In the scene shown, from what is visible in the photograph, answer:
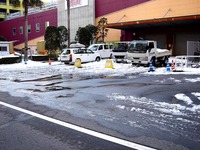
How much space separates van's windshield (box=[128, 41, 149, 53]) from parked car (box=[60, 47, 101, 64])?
19.9 feet

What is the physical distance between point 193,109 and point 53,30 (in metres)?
31.4

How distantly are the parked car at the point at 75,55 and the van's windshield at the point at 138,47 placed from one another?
6.05 metres

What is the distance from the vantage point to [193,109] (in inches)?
293

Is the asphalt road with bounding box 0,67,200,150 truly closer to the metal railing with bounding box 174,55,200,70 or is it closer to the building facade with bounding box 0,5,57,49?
the metal railing with bounding box 174,55,200,70

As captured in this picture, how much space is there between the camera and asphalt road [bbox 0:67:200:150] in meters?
5.15

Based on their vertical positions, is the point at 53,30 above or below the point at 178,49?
above

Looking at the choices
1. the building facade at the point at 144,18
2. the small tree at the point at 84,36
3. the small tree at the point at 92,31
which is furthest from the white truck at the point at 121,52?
the small tree at the point at 92,31

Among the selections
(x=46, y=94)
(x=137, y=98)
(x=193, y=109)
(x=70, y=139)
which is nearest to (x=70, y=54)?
(x=46, y=94)

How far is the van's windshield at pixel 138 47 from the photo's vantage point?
2178 cm

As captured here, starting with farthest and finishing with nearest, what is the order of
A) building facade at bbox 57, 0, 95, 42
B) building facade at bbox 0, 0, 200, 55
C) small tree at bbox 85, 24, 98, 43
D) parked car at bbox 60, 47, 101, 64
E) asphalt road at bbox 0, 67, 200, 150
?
1. building facade at bbox 57, 0, 95, 42
2. small tree at bbox 85, 24, 98, 43
3. building facade at bbox 0, 0, 200, 55
4. parked car at bbox 60, 47, 101, 64
5. asphalt road at bbox 0, 67, 200, 150

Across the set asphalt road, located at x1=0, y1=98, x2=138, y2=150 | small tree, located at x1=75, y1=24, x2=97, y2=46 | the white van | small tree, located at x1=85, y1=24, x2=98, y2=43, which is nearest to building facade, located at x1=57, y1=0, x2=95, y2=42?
small tree, located at x1=85, y1=24, x2=98, y2=43

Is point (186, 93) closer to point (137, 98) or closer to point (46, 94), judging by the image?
point (137, 98)

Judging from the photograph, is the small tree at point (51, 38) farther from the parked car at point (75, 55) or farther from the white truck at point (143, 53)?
the white truck at point (143, 53)

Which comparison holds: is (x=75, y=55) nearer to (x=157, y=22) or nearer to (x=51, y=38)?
(x=51, y=38)
